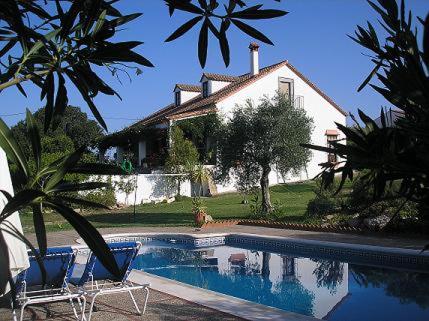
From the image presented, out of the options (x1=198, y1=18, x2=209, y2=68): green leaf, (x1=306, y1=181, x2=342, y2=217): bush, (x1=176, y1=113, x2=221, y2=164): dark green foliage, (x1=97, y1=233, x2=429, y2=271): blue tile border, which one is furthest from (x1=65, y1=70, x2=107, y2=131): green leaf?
(x1=176, y1=113, x2=221, y2=164): dark green foliage

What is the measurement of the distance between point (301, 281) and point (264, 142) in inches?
306

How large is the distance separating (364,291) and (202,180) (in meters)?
17.9

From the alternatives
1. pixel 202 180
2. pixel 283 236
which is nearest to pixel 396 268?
pixel 283 236

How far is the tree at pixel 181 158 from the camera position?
26.6m

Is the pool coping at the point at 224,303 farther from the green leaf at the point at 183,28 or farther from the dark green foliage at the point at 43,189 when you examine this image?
the dark green foliage at the point at 43,189

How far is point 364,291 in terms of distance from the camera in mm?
9430

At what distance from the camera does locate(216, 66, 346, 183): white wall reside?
98.5 feet

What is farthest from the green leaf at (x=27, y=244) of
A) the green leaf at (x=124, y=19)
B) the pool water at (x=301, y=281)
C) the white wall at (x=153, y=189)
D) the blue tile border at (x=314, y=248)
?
the white wall at (x=153, y=189)

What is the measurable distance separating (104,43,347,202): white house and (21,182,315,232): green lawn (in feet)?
14.8

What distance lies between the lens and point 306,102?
108 feet

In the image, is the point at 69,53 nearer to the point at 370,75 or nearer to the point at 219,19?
the point at 219,19

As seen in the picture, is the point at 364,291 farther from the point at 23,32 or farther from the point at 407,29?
the point at 23,32

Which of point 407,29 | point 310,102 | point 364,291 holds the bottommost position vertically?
point 364,291

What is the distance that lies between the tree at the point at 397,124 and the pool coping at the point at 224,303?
3.81 meters
